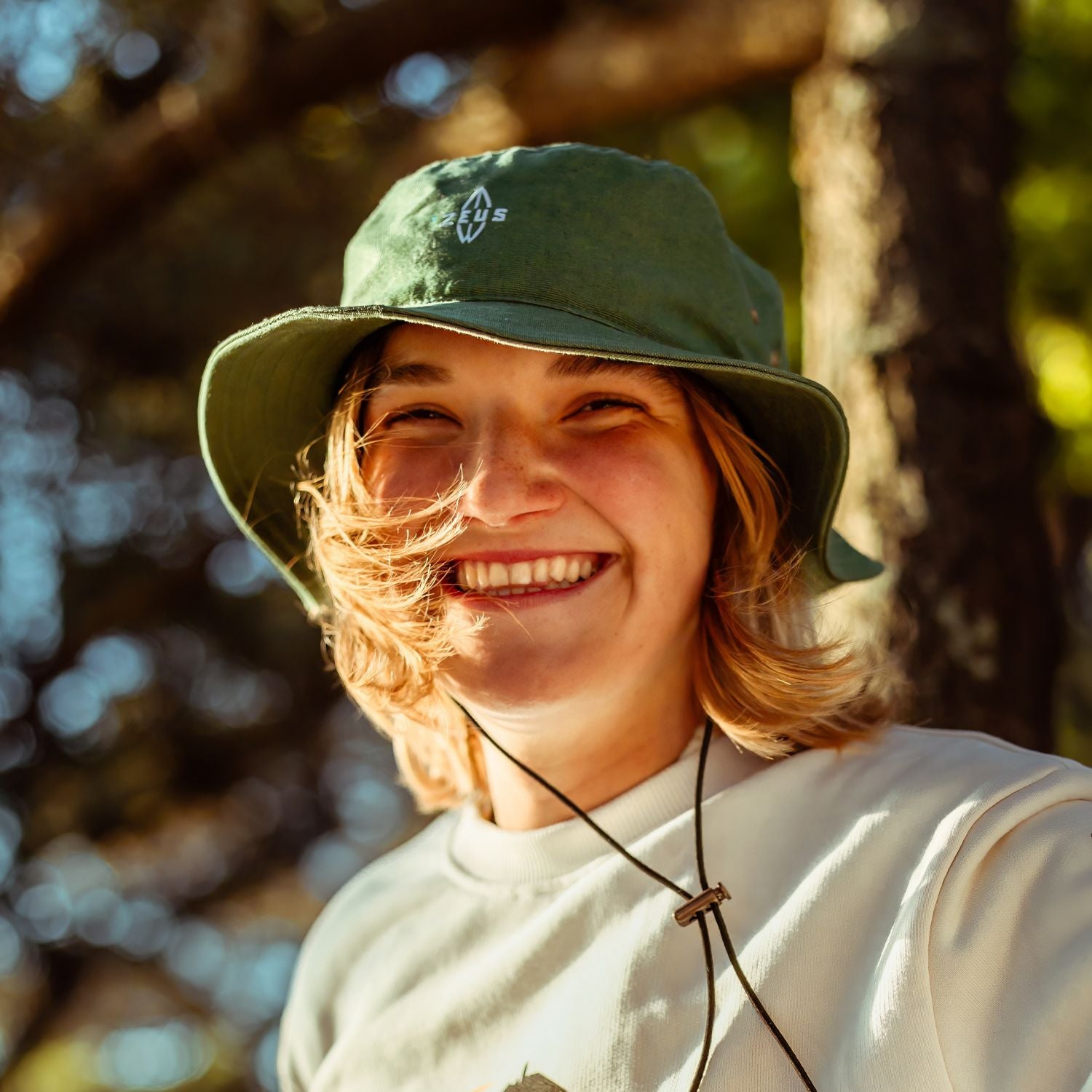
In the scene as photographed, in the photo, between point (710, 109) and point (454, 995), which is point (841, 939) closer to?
point (454, 995)

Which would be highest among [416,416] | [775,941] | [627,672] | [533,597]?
[416,416]

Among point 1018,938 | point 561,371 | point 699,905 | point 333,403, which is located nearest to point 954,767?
point 1018,938

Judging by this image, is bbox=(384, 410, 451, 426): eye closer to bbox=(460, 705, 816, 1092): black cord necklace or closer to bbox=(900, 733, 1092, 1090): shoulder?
bbox=(460, 705, 816, 1092): black cord necklace

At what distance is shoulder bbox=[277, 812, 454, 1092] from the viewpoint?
2.16m

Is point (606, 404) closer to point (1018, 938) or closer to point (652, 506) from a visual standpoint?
point (652, 506)

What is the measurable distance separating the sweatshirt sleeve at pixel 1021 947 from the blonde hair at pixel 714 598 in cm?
34

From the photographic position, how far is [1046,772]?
1.52 m

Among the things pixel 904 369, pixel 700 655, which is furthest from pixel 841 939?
pixel 904 369

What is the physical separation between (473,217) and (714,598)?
679 mm

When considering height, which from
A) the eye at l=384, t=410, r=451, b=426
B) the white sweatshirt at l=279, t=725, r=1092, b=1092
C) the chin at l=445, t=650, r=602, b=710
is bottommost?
the white sweatshirt at l=279, t=725, r=1092, b=1092

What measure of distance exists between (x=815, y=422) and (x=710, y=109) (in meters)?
3.08

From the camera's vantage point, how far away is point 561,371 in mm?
1715

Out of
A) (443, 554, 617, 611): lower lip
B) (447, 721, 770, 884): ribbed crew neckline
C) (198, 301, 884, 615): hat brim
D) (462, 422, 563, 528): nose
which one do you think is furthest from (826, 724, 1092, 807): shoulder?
(462, 422, 563, 528): nose

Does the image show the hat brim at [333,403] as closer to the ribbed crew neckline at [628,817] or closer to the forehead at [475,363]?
the forehead at [475,363]
